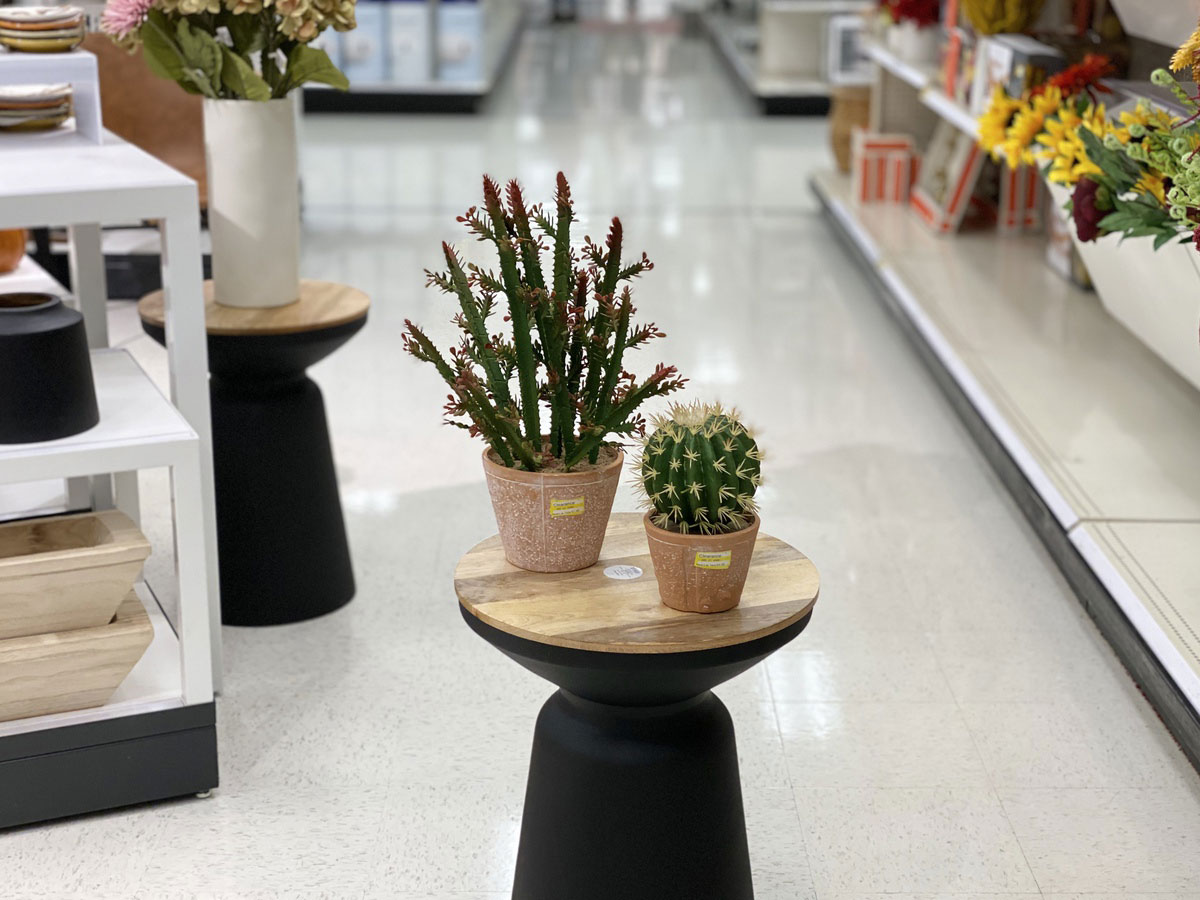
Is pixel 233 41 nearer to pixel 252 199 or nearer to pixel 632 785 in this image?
pixel 252 199

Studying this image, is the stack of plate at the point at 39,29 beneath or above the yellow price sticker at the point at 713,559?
above

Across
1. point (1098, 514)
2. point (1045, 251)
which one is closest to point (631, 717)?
point (1098, 514)

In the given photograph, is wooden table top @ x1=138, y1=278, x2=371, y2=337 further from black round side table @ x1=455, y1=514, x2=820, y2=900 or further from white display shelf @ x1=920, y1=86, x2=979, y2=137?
white display shelf @ x1=920, y1=86, x2=979, y2=137

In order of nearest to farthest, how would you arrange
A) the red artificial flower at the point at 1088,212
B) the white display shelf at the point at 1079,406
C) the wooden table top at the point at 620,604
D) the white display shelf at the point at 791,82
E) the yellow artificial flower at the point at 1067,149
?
the wooden table top at the point at 620,604 → the white display shelf at the point at 1079,406 → the red artificial flower at the point at 1088,212 → the yellow artificial flower at the point at 1067,149 → the white display shelf at the point at 791,82

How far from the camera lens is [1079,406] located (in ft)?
13.1

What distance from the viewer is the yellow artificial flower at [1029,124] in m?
4.05

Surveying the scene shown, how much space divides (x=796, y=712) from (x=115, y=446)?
4.51 ft

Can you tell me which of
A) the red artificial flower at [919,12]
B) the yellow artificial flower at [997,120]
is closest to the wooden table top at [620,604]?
the yellow artificial flower at [997,120]

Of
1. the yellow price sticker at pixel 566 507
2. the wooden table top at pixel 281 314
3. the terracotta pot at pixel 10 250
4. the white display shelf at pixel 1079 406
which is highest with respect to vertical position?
the wooden table top at pixel 281 314

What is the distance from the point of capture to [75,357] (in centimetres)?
232

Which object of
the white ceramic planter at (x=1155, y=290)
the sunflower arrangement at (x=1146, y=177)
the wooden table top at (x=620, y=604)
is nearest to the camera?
the wooden table top at (x=620, y=604)

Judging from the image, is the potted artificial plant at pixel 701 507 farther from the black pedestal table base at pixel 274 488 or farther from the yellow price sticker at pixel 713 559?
the black pedestal table base at pixel 274 488

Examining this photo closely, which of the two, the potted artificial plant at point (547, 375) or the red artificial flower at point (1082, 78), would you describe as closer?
the potted artificial plant at point (547, 375)

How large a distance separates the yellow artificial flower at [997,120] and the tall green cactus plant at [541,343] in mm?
2919
